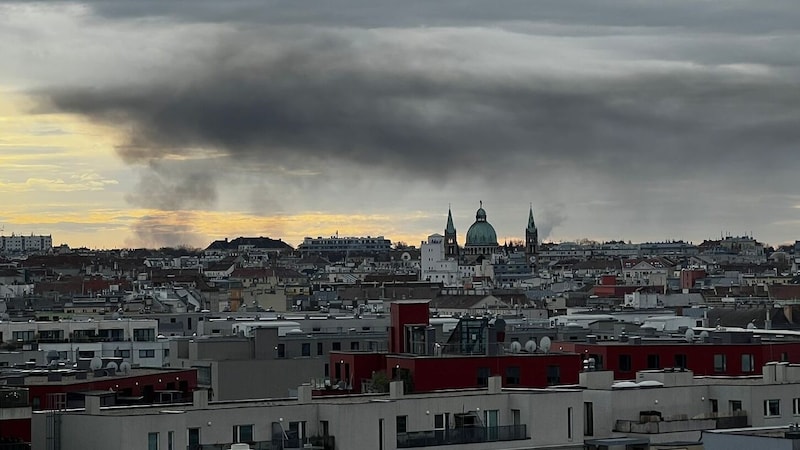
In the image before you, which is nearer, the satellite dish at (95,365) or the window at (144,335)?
the satellite dish at (95,365)

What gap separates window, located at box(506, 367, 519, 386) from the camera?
57.4m

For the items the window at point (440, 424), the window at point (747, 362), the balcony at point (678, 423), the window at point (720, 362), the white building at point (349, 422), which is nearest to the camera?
the white building at point (349, 422)

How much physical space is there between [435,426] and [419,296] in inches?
5515

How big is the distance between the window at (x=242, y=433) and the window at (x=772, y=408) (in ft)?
40.6

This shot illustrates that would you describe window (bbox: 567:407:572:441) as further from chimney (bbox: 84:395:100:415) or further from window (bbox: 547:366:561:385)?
window (bbox: 547:366:561:385)

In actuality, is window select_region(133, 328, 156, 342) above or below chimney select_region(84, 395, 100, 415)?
above

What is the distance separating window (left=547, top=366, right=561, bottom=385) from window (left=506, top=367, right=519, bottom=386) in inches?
36.3

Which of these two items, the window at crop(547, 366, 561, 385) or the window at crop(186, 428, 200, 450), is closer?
the window at crop(186, 428, 200, 450)

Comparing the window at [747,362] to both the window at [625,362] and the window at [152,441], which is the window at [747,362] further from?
the window at [152,441]

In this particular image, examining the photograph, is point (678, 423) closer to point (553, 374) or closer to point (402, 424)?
point (402, 424)

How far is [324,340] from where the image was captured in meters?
82.1

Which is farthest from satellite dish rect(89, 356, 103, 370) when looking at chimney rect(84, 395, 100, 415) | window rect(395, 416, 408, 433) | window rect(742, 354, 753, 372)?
window rect(742, 354, 753, 372)

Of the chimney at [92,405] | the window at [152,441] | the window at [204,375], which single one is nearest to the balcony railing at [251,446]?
→ the window at [152,441]

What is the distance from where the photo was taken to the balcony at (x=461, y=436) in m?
43.6
